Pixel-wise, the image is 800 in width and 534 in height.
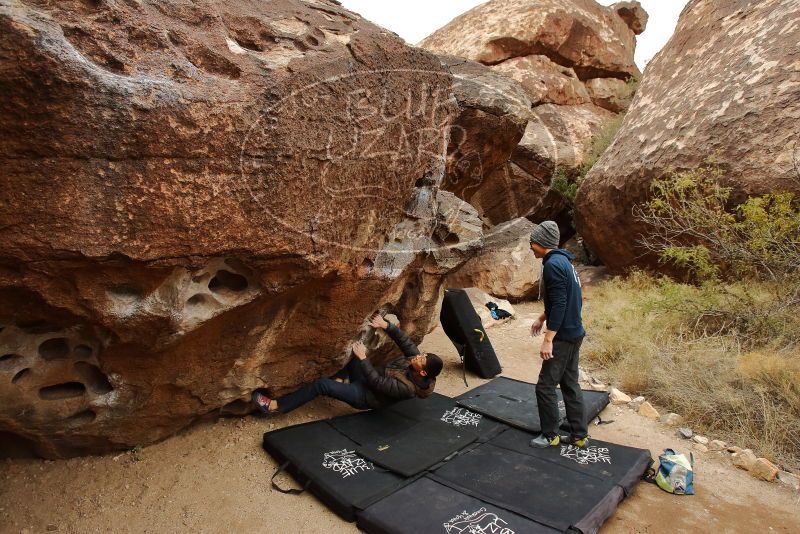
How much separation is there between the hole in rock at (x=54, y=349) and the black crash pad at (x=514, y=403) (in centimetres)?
249

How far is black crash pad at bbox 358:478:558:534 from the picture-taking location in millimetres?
2467

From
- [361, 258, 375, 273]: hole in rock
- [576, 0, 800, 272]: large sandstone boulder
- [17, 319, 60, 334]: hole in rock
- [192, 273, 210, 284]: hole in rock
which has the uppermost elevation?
[576, 0, 800, 272]: large sandstone boulder

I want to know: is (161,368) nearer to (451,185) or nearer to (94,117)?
(94,117)

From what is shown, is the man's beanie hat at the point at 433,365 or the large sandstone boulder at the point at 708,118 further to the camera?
the large sandstone boulder at the point at 708,118

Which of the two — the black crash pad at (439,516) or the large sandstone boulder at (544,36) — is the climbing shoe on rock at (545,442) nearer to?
A: the black crash pad at (439,516)

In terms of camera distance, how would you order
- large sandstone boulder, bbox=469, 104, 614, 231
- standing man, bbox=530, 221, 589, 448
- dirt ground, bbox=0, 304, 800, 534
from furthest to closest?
1. large sandstone boulder, bbox=469, 104, 614, 231
2. standing man, bbox=530, 221, 589, 448
3. dirt ground, bbox=0, 304, 800, 534

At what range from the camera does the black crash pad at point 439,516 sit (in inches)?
97.1

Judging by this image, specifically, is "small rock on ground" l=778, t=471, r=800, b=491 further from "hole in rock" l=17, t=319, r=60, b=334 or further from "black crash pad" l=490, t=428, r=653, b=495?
"hole in rock" l=17, t=319, r=60, b=334

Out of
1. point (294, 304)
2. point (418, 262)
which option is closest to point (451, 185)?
point (418, 262)

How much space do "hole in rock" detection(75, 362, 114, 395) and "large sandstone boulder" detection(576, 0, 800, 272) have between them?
19.0ft

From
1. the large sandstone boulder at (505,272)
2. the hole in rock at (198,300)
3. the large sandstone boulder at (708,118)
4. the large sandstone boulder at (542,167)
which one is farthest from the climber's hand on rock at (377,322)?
the large sandstone boulder at (542,167)

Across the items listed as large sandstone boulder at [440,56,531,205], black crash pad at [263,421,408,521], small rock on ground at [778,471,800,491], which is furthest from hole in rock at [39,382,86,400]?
large sandstone boulder at [440,56,531,205]

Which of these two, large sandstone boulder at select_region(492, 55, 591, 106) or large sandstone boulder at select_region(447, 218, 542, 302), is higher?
large sandstone boulder at select_region(492, 55, 591, 106)

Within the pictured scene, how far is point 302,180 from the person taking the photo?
265 centimetres
